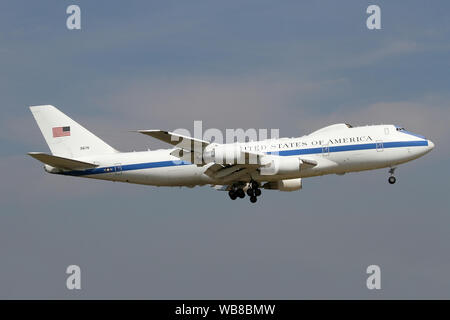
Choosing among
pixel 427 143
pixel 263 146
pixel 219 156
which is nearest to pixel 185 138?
pixel 219 156

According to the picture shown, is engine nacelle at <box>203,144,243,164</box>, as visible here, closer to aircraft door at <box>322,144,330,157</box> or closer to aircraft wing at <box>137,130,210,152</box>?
aircraft wing at <box>137,130,210,152</box>

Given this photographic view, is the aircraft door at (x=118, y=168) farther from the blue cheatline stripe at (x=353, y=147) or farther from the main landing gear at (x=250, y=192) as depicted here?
the blue cheatline stripe at (x=353, y=147)

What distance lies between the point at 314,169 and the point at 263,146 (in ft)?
13.3

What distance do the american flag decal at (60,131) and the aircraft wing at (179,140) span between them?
41.2 ft

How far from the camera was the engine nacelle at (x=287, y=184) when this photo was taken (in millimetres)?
60000

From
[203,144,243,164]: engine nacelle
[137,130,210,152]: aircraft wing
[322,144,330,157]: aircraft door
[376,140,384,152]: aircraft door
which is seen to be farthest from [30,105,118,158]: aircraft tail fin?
[376,140,384,152]: aircraft door

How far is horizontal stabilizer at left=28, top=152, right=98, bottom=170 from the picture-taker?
54.4 m

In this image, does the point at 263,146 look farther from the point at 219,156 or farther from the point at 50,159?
the point at 50,159

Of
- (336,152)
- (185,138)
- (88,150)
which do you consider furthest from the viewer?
(88,150)

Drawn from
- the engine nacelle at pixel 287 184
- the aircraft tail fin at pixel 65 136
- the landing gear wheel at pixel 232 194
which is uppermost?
the aircraft tail fin at pixel 65 136

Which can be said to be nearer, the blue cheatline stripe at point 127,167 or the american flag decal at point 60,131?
the blue cheatline stripe at point 127,167

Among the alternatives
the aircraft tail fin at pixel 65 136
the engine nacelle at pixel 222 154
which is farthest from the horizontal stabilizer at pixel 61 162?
the engine nacelle at pixel 222 154

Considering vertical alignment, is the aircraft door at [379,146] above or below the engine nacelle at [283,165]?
above

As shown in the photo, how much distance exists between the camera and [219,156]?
52.3m
